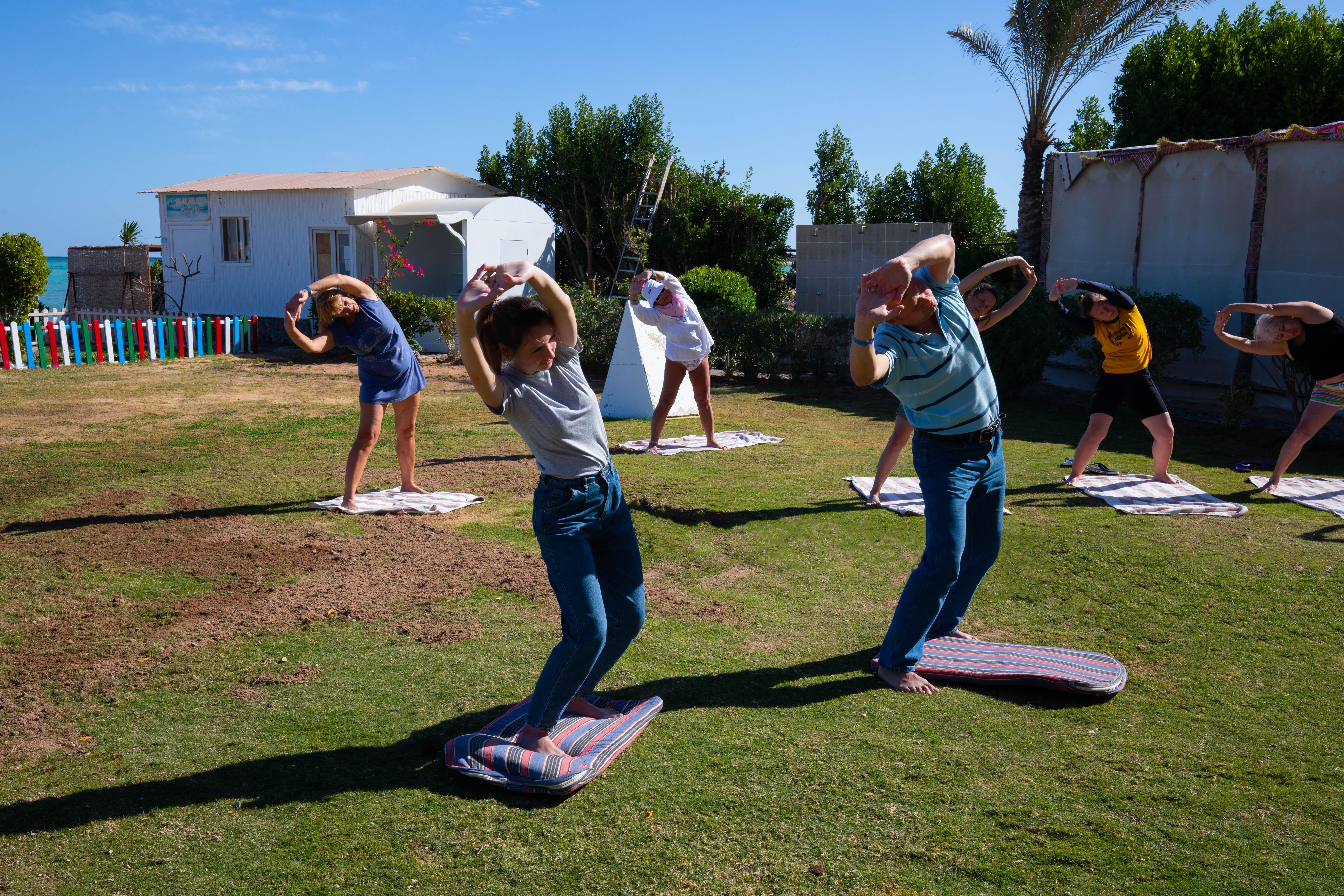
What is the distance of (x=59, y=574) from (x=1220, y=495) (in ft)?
26.9

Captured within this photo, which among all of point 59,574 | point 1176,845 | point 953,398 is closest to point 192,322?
point 59,574

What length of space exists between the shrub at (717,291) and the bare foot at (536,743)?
46.9 feet

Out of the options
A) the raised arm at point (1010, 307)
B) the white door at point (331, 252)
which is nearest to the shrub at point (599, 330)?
the white door at point (331, 252)

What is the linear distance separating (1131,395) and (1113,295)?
2.77ft

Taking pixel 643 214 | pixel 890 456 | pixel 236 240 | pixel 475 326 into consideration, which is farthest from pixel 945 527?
pixel 236 240

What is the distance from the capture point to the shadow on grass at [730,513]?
658 centimetres

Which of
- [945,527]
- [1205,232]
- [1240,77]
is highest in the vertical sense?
[1240,77]

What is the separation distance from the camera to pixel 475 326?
2.95m

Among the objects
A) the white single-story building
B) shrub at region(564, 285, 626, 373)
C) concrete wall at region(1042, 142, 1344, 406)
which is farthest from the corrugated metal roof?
concrete wall at region(1042, 142, 1344, 406)

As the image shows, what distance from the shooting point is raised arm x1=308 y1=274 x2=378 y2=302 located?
6238 mm

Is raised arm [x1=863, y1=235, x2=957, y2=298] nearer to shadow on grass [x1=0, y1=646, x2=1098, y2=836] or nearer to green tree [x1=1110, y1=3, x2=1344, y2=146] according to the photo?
shadow on grass [x1=0, y1=646, x2=1098, y2=836]

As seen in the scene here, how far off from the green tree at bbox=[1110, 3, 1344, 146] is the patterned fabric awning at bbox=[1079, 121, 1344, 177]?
8.63m

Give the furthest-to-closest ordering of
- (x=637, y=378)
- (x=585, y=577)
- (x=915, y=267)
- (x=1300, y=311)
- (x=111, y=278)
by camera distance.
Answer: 1. (x=111, y=278)
2. (x=637, y=378)
3. (x=1300, y=311)
4. (x=915, y=267)
5. (x=585, y=577)

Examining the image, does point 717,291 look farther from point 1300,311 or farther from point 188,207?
point 188,207
